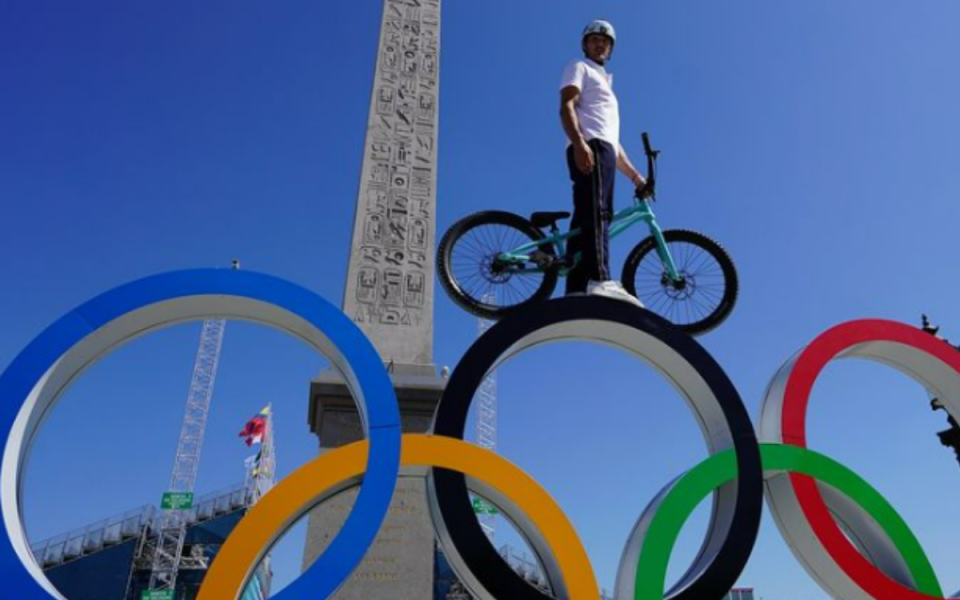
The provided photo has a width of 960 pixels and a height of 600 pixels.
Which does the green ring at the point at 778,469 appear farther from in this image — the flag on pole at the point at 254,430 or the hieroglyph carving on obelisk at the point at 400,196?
the flag on pole at the point at 254,430

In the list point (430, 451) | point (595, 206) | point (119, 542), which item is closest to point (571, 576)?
point (430, 451)

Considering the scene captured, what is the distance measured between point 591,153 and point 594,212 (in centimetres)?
53

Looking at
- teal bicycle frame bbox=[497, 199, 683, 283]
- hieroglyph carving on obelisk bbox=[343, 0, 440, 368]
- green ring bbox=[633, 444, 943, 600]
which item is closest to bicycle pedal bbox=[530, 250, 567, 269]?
teal bicycle frame bbox=[497, 199, 683, 283]

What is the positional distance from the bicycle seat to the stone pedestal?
5.96 feet

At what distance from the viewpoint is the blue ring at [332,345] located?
3.95m

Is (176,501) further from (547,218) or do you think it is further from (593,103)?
(593,103)

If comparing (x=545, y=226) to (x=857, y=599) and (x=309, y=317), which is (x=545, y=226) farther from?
(x=857, y=599)

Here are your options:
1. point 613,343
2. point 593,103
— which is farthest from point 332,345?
point 593,103

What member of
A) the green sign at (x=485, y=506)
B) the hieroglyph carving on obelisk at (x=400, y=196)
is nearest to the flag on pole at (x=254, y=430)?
the green sign at (x=485, y=506)

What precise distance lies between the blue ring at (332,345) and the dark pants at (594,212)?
2.16 metres

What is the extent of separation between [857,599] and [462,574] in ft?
9.38

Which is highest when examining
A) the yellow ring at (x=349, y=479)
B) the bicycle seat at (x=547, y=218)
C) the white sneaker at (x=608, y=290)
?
the bicycle seat at (x=547, y=218)

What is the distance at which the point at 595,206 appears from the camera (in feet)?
19.4

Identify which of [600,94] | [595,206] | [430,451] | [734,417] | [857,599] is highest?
[600,94]
